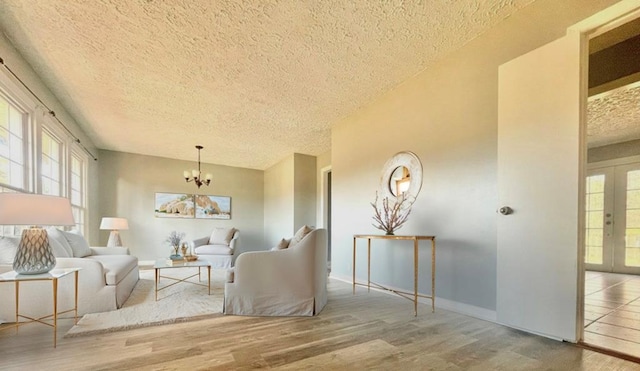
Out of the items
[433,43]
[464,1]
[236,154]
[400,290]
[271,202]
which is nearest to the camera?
[464,1]

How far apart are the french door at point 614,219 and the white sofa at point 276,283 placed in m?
5.41

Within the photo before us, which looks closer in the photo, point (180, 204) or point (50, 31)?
point (50, 31)

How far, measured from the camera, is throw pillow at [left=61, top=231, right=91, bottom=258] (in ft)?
11.3

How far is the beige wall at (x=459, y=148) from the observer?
2.45 metres

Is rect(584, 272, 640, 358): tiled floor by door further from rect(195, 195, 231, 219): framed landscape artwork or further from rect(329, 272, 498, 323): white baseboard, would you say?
rect(195, 195, 231, 219): framed landscape artwork

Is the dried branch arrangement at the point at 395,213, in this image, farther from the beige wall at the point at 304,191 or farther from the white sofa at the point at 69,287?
the beige wall at the point at 304,191

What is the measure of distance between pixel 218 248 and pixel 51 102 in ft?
11.8

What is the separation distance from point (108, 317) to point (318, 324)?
6.18ft

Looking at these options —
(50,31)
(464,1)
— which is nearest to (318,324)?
(464,1)

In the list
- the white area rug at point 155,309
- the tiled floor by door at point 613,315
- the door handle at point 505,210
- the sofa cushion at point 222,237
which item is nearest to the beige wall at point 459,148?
the door handle at point 505,210

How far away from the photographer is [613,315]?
2619 millimetres

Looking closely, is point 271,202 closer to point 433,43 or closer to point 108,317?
point 108,317

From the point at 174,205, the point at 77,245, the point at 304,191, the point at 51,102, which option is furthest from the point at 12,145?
the point at 304,191

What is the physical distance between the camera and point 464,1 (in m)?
2.24
